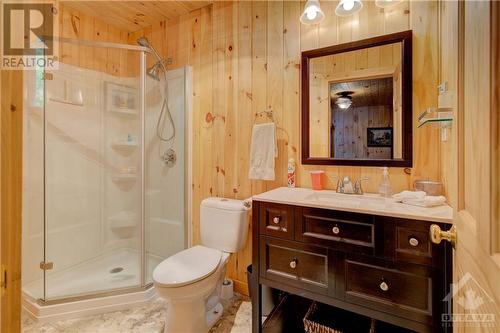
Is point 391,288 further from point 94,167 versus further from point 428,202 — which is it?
point 94,167

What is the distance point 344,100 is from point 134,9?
207cm

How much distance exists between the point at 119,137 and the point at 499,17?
253 centimetres

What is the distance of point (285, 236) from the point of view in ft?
4.56

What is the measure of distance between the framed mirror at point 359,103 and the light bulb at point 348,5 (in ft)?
0.70

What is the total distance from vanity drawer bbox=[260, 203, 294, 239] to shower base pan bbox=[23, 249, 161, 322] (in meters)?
1.21

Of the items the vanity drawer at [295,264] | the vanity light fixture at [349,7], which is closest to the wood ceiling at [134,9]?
the vanity light fixture at [349,7]

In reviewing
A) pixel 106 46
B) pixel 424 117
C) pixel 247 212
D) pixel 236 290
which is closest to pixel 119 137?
pixel 106 46

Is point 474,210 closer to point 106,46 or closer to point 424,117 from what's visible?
point 424,117

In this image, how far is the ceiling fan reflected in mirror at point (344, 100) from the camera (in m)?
1.67

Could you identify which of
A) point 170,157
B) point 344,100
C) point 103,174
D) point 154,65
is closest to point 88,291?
point 103,174

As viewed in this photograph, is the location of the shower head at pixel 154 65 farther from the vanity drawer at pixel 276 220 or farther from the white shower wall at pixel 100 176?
the vanity drawer at pixel 276 220

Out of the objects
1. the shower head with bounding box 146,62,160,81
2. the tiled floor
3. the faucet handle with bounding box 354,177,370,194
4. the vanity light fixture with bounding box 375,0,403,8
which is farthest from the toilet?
the vanity light fixture with bounding box 375,0,403,8

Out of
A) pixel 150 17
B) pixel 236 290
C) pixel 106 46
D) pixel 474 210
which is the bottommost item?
pixel 236 290

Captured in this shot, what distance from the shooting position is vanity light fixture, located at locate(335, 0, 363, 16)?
1.57 m
